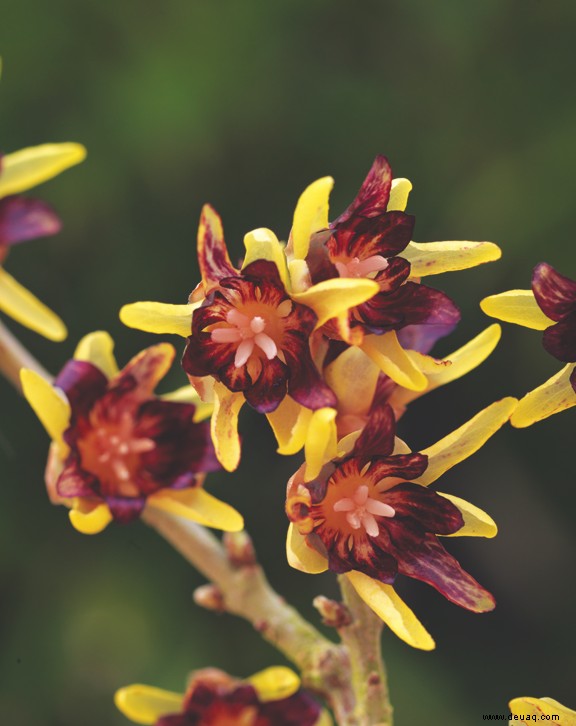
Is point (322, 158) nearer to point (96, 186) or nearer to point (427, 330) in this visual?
point (96, 186)

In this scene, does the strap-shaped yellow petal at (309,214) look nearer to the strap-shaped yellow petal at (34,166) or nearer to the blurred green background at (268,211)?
the strap-shaped yellow petal at (34,166)

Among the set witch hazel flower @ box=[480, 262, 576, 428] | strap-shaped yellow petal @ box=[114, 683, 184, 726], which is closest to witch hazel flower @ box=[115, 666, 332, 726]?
strap-shaped yellow petal @ box=[114, 683, 184, 726]

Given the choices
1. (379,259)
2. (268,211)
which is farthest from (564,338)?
(268,211)

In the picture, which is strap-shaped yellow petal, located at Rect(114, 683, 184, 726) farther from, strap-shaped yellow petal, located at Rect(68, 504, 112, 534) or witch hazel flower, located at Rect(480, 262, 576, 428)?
witch hazel flower, located at Rect(480, 262, 576, 428)

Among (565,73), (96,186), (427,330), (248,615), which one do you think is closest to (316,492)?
(427,330)

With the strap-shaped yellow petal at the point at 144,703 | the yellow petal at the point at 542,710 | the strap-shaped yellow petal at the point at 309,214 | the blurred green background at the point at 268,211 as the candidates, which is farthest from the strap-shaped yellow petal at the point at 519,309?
the blurred green background at the point at 268,211

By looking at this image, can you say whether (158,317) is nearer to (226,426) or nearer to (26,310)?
(226,426)
